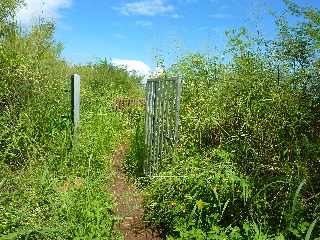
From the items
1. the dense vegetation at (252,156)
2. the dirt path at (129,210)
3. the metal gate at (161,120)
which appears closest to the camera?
the dense vegetation at (252,156)

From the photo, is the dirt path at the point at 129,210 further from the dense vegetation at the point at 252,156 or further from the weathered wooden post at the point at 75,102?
the weathered wooden post at the point at 75,102

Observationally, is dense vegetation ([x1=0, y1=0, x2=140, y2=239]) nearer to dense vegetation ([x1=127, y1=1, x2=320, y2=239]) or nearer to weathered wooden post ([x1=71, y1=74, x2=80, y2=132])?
weathered wooden post ([x1=71, y1=74, x2=80, y2=132])

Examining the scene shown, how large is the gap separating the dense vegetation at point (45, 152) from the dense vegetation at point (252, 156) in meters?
0.94

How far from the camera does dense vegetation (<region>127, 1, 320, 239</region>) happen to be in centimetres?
444

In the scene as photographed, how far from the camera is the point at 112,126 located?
11.3m

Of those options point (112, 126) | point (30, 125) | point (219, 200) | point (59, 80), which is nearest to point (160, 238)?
point (219, 200)

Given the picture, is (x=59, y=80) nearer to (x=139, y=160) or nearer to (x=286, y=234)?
(x=139, y=160)

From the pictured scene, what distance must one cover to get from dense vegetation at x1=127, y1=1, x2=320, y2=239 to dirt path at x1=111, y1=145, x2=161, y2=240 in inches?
6.3

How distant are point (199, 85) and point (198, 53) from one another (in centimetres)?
124

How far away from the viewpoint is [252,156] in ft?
17.8

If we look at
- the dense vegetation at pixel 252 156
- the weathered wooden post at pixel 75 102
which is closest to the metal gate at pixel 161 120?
the dense vegetation at pixel 252 156

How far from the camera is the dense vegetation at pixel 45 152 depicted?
471cm

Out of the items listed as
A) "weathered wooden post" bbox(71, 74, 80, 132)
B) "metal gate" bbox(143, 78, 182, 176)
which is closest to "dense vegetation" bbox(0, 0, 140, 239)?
→ "weathered wooden post" bbox(71, 74, 80, 132)

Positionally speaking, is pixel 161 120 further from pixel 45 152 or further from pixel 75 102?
pixel 75 102
